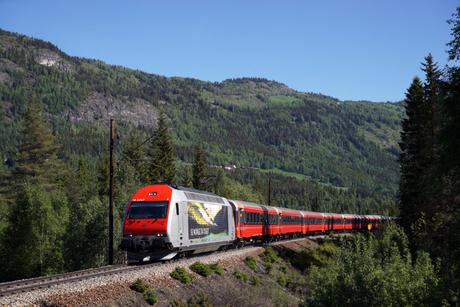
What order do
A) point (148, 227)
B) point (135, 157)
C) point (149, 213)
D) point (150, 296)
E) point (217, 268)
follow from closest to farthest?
point (150, 296) → point (148, 227) → point (149, 213) → point (217, 268) → point (135, 157)

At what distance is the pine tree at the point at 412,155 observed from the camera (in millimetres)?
48456

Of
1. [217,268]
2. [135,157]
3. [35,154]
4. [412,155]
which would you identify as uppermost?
[35,154]

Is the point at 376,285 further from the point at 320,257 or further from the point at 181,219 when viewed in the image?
the point at 320,257

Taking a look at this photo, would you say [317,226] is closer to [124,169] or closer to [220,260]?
[124,169]

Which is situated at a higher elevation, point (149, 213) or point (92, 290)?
point (149, 213)

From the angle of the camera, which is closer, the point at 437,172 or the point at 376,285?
the point at 437,172

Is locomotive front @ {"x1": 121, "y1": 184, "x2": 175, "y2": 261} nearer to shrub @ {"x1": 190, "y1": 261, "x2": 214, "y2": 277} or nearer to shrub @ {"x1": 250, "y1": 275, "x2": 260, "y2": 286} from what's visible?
shrub @ {"x1": 190, "y1": 261, "x2": 214, "y2": 277}

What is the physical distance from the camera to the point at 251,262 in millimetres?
41656

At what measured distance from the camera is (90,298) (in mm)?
22141

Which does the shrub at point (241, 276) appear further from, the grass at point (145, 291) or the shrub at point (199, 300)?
the grass at point (145, 291)

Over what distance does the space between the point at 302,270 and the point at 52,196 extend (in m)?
40.6

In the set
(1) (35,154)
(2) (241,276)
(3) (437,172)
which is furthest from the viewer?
(1) (35,154)

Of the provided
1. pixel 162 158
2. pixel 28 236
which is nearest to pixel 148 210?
pixel 28 236

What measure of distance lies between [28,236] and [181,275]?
3933 cm
